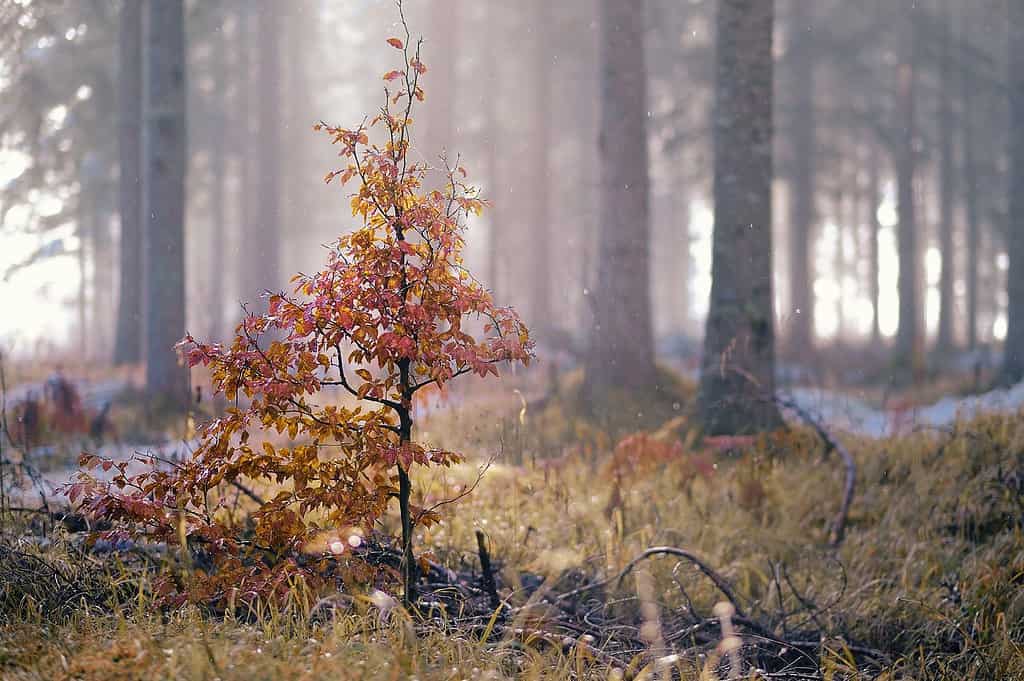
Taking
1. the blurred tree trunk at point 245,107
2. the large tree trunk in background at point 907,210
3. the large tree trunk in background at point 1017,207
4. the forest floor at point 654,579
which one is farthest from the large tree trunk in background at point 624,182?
the large tree trunk in background at point 907,210

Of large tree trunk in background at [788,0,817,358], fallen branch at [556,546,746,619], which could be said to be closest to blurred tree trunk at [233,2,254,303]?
large tree trunk in background at [788,0,817,358]

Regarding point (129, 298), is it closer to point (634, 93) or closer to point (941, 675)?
point (634, 93)

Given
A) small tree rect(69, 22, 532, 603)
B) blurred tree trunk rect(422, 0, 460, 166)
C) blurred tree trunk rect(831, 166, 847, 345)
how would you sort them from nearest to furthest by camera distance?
small tree rect(69, 22, 532, 603) → blurred tree trunk rect(422, 0, 460, 166) → blurred tree trunk rect(831, 166, 847, 345)

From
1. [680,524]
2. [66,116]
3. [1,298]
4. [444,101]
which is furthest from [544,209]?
[680,524]

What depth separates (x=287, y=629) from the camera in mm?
3398

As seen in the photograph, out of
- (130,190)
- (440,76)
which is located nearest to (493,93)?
(440,76)

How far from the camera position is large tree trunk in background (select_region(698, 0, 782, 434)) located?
805 cm

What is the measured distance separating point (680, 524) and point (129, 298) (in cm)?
1190

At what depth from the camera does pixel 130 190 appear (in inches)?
620

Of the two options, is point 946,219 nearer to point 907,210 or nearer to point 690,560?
point 907,210

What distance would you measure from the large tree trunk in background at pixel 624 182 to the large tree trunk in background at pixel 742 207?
1.77 metres

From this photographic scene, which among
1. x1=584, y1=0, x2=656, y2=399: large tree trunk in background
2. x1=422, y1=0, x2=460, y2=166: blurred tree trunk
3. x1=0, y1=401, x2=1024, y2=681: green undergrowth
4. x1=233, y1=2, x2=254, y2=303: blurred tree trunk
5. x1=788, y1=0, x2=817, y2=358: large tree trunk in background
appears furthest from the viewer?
x1=233, y1=2, x2=254, y2=303: blurred tree trunk

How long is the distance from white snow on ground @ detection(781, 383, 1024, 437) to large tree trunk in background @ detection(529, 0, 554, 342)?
8551mm

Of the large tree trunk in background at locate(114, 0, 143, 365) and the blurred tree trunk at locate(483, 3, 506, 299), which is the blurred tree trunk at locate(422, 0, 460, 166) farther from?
the blurred tree trunk at locate(483, 3, 506, 299)
